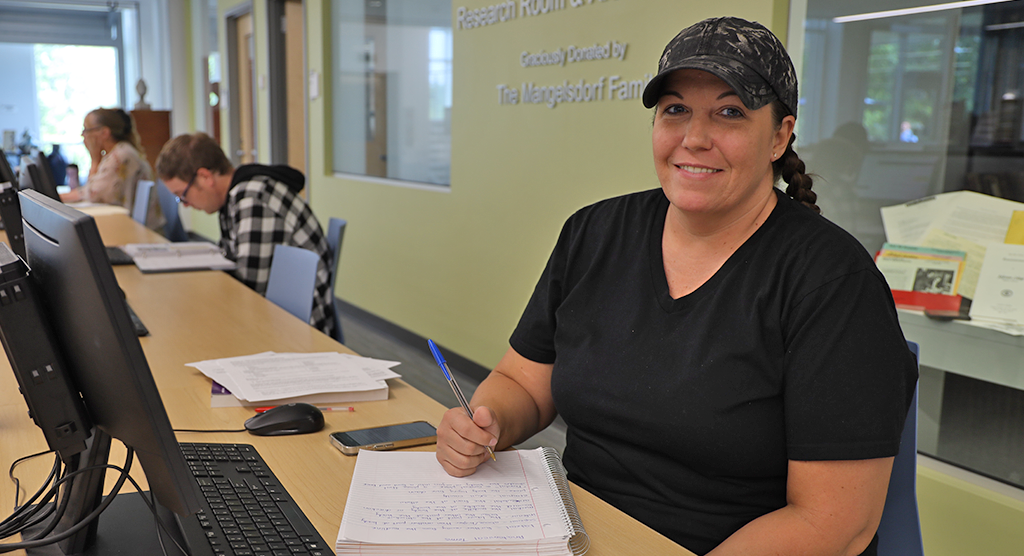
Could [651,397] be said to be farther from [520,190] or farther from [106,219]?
[106,219]

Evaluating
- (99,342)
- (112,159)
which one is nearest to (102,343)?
(99,342)

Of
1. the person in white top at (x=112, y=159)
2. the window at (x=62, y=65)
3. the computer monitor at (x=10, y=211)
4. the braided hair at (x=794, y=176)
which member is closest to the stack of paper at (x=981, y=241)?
the braided hair at (x=794, y=176)

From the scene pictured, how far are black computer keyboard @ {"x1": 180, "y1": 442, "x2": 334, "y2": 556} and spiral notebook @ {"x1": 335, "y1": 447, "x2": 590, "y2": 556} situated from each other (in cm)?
6

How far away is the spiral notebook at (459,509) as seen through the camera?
97 cm

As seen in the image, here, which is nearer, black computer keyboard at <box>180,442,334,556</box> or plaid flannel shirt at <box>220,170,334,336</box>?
black computer keyboard at <box>180,442,334,556</box>

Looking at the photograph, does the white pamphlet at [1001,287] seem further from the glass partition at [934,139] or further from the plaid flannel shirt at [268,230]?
the plaid flannel shirt at [268,230]

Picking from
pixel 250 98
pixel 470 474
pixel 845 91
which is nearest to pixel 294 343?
pixel 470 474

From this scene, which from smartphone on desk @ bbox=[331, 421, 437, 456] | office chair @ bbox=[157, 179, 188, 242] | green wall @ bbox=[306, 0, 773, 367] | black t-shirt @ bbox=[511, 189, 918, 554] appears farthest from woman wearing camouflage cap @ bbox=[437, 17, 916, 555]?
office chair @ bbox=[157, 179, 188, 242]

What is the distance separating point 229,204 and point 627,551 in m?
2.38

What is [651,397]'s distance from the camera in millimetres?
1218

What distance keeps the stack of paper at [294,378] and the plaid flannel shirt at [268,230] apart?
0.97 metres

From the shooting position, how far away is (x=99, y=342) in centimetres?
78

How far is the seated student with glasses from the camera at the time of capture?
9.23ft

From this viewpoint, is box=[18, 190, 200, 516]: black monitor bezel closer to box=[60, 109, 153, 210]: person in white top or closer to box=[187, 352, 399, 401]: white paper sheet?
box=[187, 352, 399, 401]: white paper sheet
